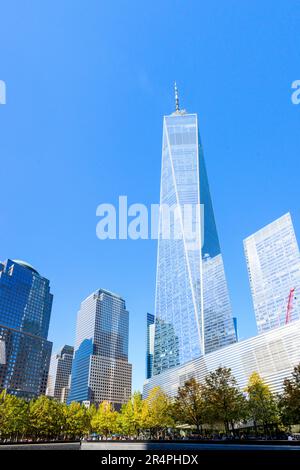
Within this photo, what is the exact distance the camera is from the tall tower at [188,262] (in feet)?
552

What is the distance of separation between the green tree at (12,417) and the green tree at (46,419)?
1735 mm

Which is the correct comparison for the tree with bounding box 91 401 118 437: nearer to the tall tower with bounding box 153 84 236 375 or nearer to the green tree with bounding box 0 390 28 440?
the green tree with bounding box 0 390 28 440

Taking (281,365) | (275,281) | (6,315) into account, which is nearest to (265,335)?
(281,365)

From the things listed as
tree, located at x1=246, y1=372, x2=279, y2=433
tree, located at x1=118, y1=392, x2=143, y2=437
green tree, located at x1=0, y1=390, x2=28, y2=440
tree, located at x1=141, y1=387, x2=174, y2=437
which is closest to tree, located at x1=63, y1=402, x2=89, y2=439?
tree, located at x1=118, y1=392, x2=143, y2=437

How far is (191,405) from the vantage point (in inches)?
2362

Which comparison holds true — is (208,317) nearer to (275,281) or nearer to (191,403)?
(275,281)

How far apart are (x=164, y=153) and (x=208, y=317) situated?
95352 mm

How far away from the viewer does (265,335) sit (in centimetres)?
9806

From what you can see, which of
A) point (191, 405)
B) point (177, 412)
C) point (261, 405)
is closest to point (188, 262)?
point (177, 412)

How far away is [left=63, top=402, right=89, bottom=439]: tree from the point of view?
7856 cm

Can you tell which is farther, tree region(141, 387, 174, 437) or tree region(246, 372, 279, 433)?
tree region(141, 387, 174, 437)

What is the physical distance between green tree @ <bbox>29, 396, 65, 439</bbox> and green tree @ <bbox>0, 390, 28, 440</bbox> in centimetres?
174

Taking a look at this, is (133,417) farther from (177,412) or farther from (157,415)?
(177,412)

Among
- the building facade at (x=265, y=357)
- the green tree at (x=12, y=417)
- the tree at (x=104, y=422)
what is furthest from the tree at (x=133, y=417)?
the green tree at (x=12, y=417)
